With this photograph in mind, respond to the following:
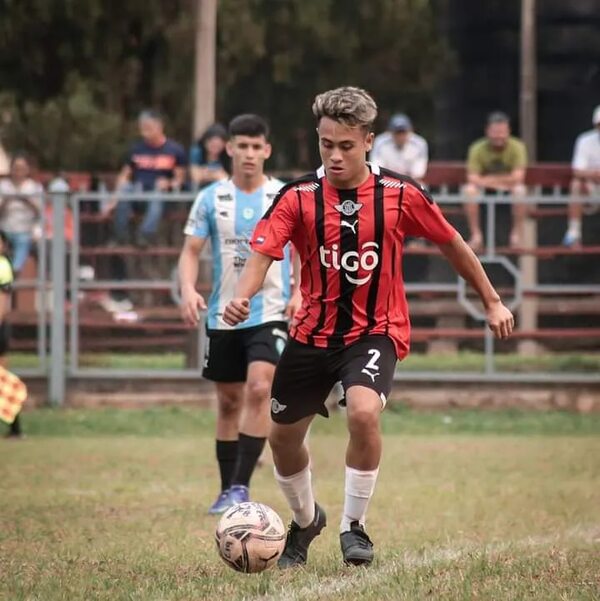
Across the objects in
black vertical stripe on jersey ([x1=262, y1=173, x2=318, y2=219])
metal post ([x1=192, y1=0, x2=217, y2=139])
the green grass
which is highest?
metal post ([x1=192, y1=0, x2=217, y2=139])

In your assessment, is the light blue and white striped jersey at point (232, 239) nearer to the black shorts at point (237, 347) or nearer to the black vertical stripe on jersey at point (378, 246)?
the black shorts at point (237, 347)

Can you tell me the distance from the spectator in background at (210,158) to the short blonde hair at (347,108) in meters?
9.56

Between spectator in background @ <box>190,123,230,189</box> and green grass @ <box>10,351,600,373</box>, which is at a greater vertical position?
spectator in background @ <box>190,123,230,189</box>

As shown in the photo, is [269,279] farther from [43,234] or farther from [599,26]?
[599,26]

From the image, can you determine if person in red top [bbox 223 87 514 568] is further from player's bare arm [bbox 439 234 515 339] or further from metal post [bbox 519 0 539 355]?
metal post [bbox 519 0 539 355]

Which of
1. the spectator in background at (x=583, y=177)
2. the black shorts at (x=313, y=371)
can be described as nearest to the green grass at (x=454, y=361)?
the spectator in background at (x=583, y=177)

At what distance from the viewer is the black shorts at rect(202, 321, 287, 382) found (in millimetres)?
9789

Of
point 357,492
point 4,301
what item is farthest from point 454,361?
point 357,492

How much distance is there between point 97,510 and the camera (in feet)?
33.3

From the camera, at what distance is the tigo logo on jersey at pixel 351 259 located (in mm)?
7293

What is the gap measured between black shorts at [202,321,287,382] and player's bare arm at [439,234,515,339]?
2546 millimetres

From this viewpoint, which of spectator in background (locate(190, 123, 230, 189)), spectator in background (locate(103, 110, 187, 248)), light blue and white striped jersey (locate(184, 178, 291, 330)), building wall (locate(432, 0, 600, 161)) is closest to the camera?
light blue and white striped jersey (locate(184, 178, 291, 330))

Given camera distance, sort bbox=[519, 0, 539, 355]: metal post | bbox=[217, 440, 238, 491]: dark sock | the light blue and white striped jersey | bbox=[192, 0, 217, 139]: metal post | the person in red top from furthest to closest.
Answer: bbox=[519, 0, 539, 355]: metal post < bbox=[192, 0, 217, 139]: metal post < bbox=[217, 440, 238, 491]: dark sock < the light blue and white striped jersey < the person in red top

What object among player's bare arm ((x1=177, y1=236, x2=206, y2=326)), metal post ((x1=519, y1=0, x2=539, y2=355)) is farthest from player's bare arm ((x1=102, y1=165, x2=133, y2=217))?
player's bare arm ((x1=177, y1=236, x2=206, y2=326))
